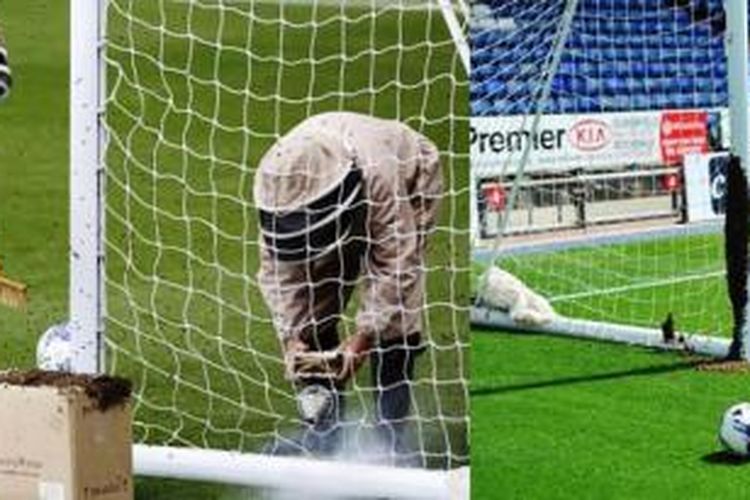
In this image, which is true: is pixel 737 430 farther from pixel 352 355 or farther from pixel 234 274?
pixel 234 274

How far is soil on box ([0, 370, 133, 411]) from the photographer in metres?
2.77

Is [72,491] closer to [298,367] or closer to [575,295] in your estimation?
[298,367]

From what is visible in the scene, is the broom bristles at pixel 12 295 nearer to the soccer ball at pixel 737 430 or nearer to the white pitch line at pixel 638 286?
the white pitch line at pixel 638 286

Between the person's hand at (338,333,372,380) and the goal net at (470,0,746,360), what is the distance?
0.74 metres

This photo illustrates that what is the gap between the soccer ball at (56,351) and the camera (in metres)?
3.31

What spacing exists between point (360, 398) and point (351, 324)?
18 centimetres

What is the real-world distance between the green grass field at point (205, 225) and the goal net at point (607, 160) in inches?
5.2

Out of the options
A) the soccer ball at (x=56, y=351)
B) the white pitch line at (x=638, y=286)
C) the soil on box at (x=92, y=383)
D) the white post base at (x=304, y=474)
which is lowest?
the white post base at (x=304, y=474)

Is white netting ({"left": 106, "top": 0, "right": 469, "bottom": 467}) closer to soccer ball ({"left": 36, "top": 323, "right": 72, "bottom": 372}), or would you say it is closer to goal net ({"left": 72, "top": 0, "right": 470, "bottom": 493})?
goal net ({"left": 72, "top": 0, "right": 470, "bottom": 493})

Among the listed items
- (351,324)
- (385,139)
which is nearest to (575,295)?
(351,324)

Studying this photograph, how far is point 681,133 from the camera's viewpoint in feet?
14.8

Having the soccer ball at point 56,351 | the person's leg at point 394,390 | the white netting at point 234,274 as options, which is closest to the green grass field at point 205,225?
the white netting at point 234,274

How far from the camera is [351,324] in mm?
3508

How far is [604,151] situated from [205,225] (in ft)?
5.29
